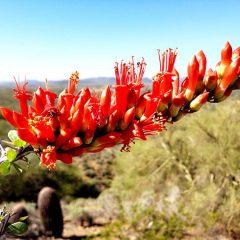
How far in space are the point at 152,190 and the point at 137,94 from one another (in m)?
20.0

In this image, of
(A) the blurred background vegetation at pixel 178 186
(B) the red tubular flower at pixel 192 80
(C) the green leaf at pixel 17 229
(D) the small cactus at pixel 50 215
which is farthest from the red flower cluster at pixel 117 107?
(D) the small cactus at pixel 50 215

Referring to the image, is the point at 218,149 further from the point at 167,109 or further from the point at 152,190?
the point at 167,109

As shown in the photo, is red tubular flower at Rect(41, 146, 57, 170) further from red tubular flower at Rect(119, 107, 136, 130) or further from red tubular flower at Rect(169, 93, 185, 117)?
red tubular flower at Rect(169, 93, 185, 117)

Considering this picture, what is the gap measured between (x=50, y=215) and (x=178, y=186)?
683cm

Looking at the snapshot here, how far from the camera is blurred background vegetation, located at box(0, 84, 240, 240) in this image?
13.5 meters

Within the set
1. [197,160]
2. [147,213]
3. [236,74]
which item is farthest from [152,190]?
[236,74]

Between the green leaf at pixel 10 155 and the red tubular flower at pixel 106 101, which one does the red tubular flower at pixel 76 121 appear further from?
the green leaf at pixel 10 155

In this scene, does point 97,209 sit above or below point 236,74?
below

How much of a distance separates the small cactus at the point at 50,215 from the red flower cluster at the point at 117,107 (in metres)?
16.6

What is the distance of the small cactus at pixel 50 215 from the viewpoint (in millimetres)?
17469

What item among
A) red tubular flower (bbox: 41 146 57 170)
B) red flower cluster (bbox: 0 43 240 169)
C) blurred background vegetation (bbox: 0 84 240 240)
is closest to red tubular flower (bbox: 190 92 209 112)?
red flower cluster (bbox: 0 43 240 169)

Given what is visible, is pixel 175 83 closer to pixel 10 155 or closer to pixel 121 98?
pixel 121 98

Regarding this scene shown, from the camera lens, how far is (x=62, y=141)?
4.62 feet

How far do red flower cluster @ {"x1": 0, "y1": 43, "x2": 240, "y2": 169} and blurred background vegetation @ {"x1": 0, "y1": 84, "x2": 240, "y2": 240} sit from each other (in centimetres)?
1118
